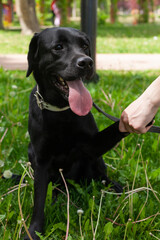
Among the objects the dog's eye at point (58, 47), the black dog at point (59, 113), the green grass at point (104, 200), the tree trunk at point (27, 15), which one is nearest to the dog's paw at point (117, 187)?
the green grass at point (104, 200)

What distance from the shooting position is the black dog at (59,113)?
2297 mm

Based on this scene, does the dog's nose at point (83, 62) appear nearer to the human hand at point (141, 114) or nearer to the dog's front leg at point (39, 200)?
the human hand at point (141, 114)

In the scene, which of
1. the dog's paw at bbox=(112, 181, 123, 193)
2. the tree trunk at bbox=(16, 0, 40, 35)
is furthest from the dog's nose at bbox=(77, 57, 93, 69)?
the tree trunk at bbox=(16, 0, 40, 35)

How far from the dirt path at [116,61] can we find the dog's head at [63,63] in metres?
4.60

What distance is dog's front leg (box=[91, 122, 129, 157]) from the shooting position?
7.75 ft

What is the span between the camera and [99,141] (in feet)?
8.02

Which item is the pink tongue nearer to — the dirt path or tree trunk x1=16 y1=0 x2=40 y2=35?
the dirt path

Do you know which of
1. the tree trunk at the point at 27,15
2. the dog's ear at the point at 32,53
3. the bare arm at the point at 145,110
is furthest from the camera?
the tree trunk at the point at 27,15

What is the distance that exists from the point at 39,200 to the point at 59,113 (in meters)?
0.62

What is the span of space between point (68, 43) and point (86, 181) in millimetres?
1122

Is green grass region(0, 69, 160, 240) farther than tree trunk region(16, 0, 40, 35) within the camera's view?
No

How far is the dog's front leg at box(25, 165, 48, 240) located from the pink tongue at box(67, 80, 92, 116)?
500mm

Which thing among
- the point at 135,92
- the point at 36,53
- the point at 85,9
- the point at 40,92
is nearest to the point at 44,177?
the point at 40,92

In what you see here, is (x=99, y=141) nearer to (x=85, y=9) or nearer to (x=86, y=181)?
(x=86, y=181)
